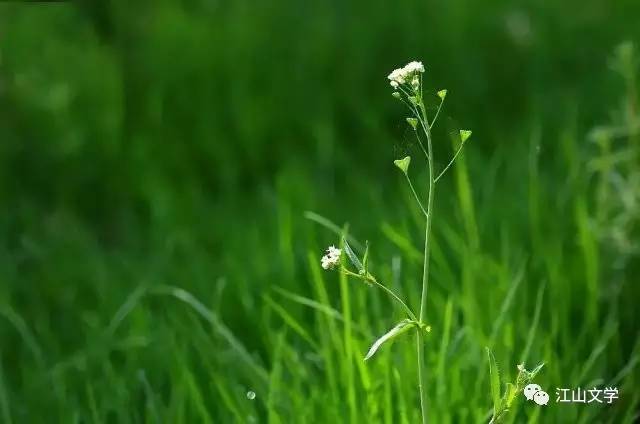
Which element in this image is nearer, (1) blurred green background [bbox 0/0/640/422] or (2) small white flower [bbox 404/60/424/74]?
(2) small white flower [bbox 404/60/424/74]

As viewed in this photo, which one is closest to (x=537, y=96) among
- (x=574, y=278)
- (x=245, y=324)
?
(x=574, y=278)

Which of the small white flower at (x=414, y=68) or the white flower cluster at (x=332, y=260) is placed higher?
the small white flower at (x=414, y=68)

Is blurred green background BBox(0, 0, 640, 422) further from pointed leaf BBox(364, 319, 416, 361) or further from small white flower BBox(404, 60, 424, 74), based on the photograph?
pointed leaf BBox(364, 319, 416, 361)

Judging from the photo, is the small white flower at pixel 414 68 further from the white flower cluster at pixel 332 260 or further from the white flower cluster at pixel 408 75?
the white flower cluster at pixel 332 260

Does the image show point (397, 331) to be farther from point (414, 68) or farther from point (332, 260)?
point (414, 68)

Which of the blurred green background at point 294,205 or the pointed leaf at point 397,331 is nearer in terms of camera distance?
the pointed leaf at point 397,331

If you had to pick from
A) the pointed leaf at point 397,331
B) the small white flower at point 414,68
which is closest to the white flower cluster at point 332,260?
the pointed leaf at point 397,331

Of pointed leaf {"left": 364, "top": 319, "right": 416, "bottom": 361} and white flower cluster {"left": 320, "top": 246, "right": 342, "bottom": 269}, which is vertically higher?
white flower cluster {"left": 320, "top": 246, "right": 342, "bottom": 269}

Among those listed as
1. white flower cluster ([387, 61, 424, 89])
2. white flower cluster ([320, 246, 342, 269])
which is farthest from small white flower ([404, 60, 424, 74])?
white flower cluster ([320, 246, 342, 269])

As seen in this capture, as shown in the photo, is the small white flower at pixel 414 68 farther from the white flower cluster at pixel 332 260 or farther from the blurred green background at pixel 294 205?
the white flower cluster at pixel 332 260

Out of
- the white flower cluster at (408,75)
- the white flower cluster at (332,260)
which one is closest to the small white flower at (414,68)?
the white flower cluster at (408,75)
